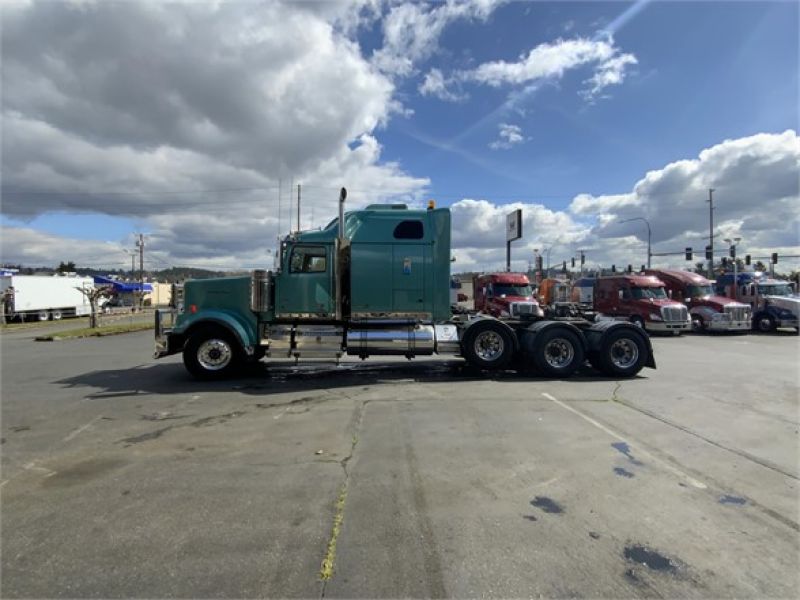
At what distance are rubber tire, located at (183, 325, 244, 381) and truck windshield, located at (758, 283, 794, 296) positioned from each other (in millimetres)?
26567

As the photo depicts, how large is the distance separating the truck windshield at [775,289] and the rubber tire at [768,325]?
5.81ft

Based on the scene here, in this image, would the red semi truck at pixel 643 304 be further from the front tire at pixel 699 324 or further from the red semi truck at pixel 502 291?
the red semi truck at pixel 502 291

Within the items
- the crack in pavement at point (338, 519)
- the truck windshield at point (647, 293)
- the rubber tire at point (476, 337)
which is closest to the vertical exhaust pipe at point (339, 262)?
the rubber tire at point (476, 337)

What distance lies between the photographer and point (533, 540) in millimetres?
3449

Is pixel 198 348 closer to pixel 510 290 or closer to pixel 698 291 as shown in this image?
pixel 510 290

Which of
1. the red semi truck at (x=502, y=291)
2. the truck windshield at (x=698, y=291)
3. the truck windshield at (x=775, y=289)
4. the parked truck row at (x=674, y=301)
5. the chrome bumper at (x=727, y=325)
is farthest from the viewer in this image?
the truck windshield at (x=775, y=289)

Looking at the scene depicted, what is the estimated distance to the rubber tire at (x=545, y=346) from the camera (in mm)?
10297

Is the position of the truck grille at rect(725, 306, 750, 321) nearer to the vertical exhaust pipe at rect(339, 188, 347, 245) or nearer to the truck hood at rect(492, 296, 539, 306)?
the truck hood at rect(492, 296, 539, 306)

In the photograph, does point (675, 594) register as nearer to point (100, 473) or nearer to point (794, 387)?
point (100, 473)

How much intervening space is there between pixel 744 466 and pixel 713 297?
2216cm

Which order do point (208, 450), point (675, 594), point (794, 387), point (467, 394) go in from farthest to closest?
point (794, 387), point (467, 394), point (208, 450), point (675, 594)

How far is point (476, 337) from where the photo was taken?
10.6 meters

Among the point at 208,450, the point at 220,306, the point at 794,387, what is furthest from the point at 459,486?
the point at 794,387

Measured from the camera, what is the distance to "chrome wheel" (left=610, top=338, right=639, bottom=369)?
10.4 metres
